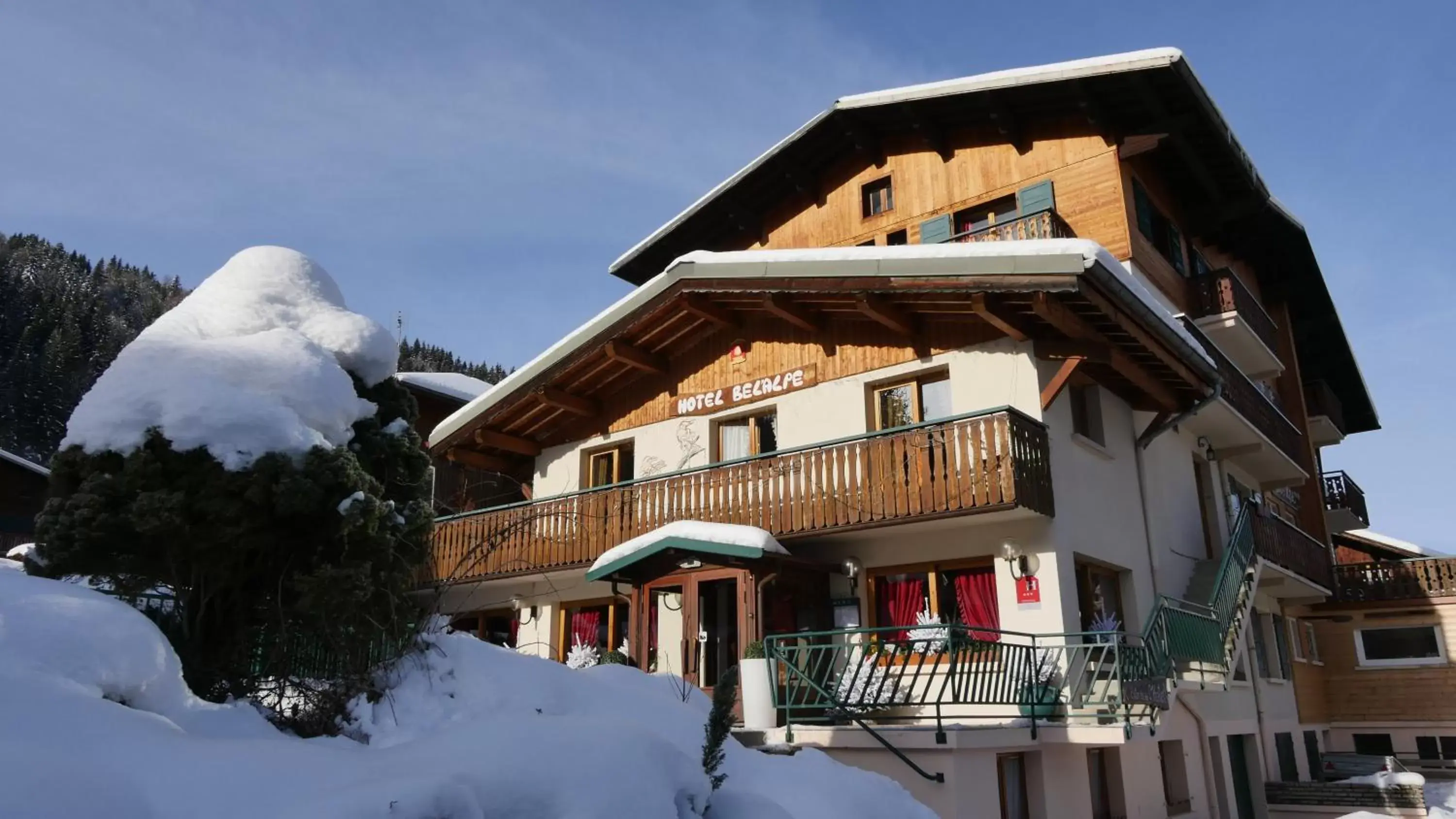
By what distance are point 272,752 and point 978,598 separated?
986cm

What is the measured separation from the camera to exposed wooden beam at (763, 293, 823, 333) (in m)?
14.9

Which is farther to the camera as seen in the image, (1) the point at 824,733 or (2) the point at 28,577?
(1) the point at 824,733

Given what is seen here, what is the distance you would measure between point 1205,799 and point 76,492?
567 inches

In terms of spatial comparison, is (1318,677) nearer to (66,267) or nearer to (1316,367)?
(1316,367)

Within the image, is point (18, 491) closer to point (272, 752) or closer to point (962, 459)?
point (962, 459)

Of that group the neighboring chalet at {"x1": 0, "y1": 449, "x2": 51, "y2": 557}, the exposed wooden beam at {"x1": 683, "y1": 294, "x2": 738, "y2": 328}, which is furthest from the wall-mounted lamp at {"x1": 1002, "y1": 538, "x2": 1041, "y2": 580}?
the neighboring chalet at {"x1": 0, "y1": 449, "x2": 51, "y2": 557}

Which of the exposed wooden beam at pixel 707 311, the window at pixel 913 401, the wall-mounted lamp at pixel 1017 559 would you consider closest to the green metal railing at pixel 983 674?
the wall-mounted lamp at pixel 1017 559

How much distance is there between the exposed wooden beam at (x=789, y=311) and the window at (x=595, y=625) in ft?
17.6

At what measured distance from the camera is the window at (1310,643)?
23.1 metres

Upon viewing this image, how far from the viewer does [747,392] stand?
16078mm

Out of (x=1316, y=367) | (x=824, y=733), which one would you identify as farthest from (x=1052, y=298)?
(x=1316, y=367)

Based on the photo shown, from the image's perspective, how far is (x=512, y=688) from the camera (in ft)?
21.5

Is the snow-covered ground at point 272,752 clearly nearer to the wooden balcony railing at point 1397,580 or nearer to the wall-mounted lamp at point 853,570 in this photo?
the wall-mounted lamp at point 853,570

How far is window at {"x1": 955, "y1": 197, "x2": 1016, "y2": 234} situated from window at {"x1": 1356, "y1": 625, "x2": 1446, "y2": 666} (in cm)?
1437
